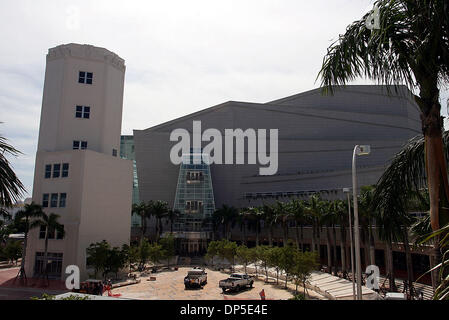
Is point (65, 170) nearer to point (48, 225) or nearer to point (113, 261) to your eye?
point (48, 225)

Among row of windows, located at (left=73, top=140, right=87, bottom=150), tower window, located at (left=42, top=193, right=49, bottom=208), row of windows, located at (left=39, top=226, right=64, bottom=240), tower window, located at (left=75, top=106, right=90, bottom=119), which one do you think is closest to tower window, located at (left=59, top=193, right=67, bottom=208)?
tower window, located at (left=42, top=193, right=49, bottom=208)

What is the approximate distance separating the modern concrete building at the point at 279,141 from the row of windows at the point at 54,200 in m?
37.5

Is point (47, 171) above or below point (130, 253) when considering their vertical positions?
above

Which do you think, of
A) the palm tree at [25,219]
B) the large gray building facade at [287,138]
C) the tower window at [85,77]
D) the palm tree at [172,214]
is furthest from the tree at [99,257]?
the large gray building facade at [287,138]

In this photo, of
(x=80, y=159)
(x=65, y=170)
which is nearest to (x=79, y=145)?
(x=80, y=159)

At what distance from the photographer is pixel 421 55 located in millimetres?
6207

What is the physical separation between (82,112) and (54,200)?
38.2 ft

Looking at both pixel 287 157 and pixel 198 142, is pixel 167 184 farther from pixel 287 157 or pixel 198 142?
pixel 287 157

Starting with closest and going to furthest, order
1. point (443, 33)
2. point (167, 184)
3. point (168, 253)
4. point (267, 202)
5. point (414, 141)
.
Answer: point (443, 33)
point (414, 141)
point (168, 253)
point (267, 202)
point (167, 184)

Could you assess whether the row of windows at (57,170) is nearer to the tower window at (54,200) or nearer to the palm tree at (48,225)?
the tower window at (54,200)

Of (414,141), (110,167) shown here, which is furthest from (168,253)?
(414,141)

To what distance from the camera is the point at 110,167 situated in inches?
1741

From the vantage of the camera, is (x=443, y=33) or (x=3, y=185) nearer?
(x=443, y=33)
